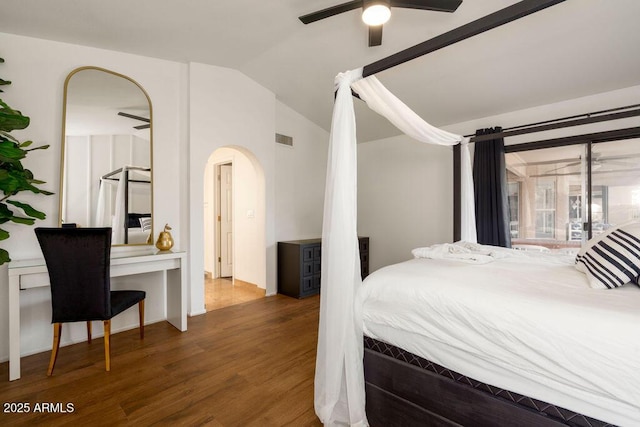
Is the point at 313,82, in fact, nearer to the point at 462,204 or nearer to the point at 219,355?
the point at 462,204

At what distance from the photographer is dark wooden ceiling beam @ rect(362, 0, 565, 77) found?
3.87ft

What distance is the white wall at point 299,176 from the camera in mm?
4228

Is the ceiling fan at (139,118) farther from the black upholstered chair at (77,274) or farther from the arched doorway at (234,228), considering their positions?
the black upholstered chair at (77,274)

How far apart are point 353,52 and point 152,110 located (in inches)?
88.3

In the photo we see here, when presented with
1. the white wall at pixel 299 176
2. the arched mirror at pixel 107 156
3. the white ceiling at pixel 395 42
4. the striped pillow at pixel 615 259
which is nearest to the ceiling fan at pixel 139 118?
the arched mirror at pixel 107 156

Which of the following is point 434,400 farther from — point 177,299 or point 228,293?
point 228,293

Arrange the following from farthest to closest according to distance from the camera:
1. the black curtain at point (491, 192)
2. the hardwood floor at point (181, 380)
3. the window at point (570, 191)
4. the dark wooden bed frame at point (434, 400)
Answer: the black curtain at point (491, 192) < the window at point (570, 191) < the hardwood floor at point (181, 380) < the dark wooden bed frame at point (434, 400)

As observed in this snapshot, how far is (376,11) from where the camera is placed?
187 cm

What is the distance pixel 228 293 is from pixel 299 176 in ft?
6.77

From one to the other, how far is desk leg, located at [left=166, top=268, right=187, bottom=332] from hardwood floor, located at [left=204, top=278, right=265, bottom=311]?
510 millimetres

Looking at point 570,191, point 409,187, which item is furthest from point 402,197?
point 570,191

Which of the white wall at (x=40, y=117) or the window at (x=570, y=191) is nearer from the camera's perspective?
the white wall at (x=40, y=117)

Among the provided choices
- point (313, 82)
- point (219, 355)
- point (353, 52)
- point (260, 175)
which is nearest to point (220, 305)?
point (219, 355)

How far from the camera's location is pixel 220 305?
362 centimetres
